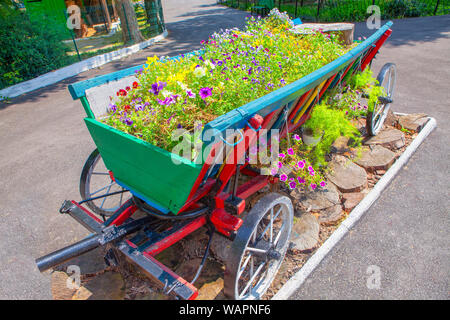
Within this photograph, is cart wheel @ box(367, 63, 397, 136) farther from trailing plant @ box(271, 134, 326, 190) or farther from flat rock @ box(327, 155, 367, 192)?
trailing plant @ box(271, 134, 326, 190)

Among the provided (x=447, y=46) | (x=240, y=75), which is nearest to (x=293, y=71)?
(x=240, y=75)

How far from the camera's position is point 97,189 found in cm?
373

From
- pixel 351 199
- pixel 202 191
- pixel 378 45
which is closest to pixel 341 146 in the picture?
pixel 351 199

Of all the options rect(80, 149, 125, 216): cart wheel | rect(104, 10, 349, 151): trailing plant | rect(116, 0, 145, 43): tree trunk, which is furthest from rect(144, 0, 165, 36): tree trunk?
rect(104, 10, 349, 151): trailing plant

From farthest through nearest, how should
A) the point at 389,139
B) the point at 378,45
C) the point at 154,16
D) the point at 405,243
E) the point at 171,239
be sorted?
the point at 154,16 < the point at 389,139 < the point at 378,45 < the point at 405,243 < the point at 171,239

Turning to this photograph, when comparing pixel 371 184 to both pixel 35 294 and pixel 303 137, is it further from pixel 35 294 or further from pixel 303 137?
pixel 35 294

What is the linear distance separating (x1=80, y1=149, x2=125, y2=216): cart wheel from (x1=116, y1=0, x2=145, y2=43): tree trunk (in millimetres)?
8049

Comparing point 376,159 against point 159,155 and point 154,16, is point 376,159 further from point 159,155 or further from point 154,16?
point 154,16

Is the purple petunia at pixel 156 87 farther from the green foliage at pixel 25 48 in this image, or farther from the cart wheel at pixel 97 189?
the green foliage at pixel 25 48

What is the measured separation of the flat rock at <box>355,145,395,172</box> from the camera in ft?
12.1

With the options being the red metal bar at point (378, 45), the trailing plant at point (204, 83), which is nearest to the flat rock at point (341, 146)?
the red metal bar at point (378, 45)

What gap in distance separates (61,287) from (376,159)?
374 cm
